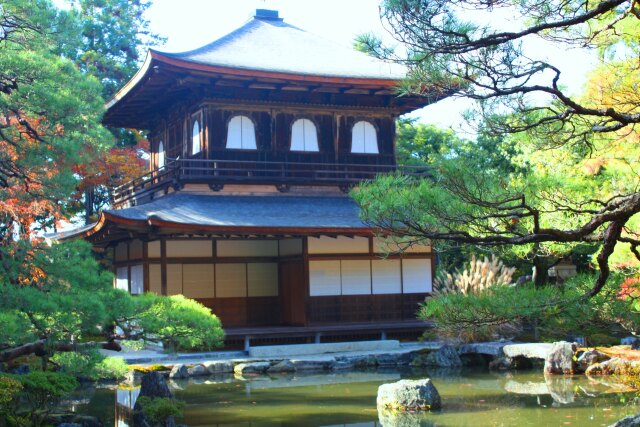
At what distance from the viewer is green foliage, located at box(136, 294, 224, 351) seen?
9164mm

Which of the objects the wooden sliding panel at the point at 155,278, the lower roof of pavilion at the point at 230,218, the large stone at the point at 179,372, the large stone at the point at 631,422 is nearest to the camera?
the large stone at the point at 631,422

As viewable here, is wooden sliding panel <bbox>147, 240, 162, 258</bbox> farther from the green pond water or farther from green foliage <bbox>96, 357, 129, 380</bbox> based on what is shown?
green foliage <bbox>96, 357, 129, 380</bbox>

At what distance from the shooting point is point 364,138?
20.6 meters

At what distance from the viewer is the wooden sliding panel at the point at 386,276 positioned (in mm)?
18312

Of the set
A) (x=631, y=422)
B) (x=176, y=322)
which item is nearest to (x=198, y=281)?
(x=176, y=322)

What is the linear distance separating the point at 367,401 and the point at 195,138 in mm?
9773

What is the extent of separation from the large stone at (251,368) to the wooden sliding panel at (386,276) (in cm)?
391

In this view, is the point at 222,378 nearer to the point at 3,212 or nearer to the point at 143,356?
the point at 143,356

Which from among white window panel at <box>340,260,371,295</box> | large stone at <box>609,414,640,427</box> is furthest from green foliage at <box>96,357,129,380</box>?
white window panel at <box>340,260,371,295</box>

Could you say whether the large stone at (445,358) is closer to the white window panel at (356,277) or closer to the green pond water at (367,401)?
the green pond water at (367,401)

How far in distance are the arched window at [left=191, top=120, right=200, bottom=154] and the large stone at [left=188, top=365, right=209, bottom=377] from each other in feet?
20.8

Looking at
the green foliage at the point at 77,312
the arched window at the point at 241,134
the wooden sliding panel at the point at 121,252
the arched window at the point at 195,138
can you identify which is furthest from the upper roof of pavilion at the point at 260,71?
the green foliage at the point at 77,312

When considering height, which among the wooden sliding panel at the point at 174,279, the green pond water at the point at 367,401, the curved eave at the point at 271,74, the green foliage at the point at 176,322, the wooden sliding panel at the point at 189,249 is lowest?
the green pond water at the point at 367,401

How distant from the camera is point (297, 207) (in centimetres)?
1830
